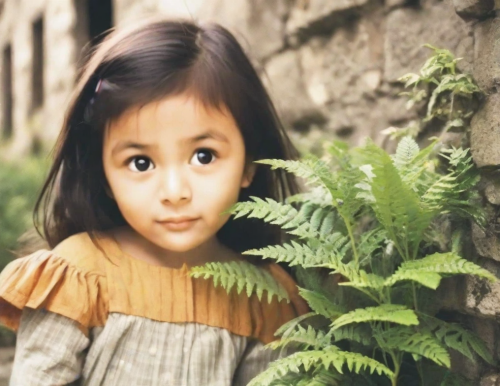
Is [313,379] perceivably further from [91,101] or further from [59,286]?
[91,101]

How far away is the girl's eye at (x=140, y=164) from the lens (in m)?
2.08

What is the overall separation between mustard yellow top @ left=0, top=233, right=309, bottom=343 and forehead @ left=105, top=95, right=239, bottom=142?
406 mm

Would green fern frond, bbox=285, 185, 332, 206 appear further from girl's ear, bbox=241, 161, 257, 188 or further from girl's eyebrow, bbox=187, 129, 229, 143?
girl's eyebrow, bbox=187, 129, 229, 143

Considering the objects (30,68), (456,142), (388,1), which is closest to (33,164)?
(30,68)

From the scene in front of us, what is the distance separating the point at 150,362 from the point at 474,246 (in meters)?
1.04

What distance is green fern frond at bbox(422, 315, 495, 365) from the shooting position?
1821 millimetres

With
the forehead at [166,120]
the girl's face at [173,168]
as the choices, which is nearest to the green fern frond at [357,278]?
the girl's face at [173,168]

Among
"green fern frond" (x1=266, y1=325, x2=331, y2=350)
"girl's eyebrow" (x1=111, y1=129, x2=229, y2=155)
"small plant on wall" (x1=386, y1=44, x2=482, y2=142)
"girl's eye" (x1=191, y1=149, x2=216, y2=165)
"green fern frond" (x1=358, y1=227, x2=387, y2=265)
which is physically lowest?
Answer: "green fern frond" (x1=266, y1=325, x2=331, y2=350)

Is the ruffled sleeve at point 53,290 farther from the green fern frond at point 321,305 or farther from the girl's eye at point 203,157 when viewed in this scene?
the green fern frond at point 321,305

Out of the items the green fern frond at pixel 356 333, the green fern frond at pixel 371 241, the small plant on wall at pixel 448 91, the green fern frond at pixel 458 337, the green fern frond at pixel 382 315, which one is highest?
the small plant on wall at pixel 448 91

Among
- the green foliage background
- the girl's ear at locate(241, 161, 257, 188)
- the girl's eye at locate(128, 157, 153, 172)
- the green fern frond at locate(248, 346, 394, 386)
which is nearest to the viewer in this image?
the green fern frond at locate(248, 346, 394, 386)

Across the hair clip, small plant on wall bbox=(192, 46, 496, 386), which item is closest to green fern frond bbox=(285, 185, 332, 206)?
small plant on wall bbox=(192, 46, 496, 386)

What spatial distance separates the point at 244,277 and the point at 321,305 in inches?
11.5

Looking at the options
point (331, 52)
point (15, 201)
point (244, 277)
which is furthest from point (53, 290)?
point (15, 201)
